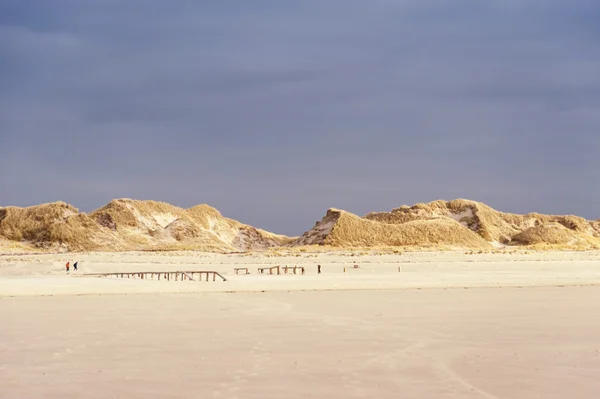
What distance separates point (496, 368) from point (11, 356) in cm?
777

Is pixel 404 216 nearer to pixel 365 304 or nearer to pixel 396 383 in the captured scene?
pixel 365 304

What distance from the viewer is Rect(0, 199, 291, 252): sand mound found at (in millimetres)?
83375

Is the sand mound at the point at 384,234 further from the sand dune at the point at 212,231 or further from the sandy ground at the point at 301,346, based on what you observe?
the sandy ground at the point at 301,346

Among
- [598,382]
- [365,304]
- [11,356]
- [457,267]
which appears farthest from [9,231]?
[598,382]

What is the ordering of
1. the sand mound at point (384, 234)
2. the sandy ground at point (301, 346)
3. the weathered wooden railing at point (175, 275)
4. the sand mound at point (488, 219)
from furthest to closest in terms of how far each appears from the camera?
the sand mound at point (488, 219) < the sand mound at point (384, 234) < the weathered wooden railing at point (175, 275) < the sandy ground at point (301, 346)

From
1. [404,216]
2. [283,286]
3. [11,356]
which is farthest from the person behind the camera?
[404,216]

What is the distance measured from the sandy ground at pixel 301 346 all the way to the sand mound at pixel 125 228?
56589 millimetres

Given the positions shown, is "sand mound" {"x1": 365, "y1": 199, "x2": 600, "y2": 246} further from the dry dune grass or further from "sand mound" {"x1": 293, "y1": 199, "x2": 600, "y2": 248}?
the dry dune grass

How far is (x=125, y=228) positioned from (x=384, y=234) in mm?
35097

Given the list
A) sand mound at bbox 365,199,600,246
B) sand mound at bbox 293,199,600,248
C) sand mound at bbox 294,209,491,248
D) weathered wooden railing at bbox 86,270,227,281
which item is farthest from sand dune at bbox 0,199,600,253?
weathered wooden railing at bbox 86,270,227,281

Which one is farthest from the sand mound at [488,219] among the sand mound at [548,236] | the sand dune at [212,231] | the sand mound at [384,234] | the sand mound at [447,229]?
the sand mound at [384,234]

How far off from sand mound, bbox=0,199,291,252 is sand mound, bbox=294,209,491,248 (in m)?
12.8

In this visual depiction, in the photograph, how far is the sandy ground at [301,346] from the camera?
28.5 ft

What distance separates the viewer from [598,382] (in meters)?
8.85
